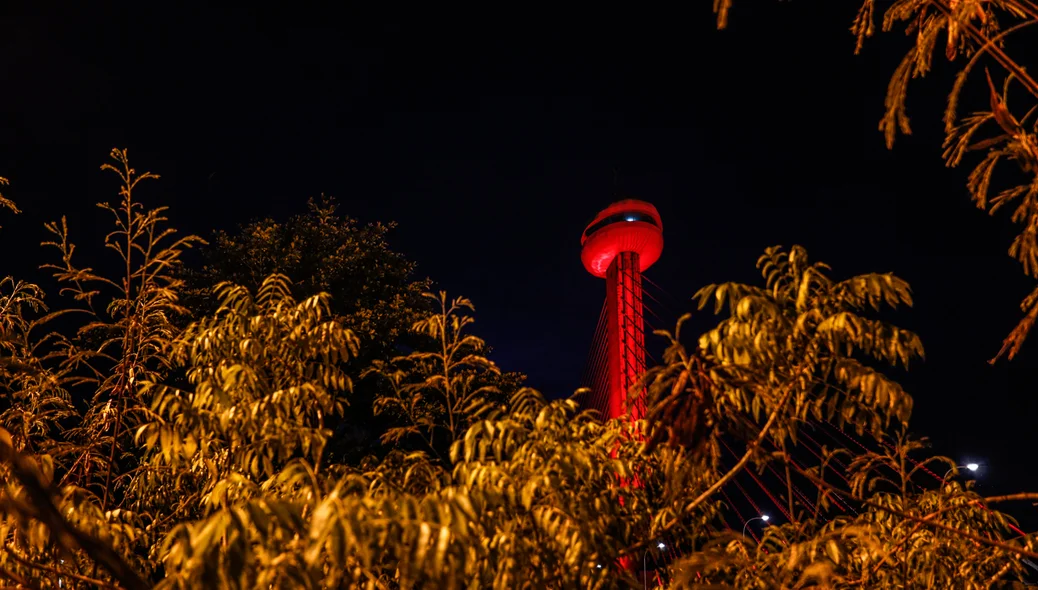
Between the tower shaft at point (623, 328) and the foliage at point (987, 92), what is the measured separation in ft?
17.4

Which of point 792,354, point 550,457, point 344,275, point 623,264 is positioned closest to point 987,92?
point 792,354

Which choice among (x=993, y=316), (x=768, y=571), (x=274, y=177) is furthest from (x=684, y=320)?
(x=993, y=316)

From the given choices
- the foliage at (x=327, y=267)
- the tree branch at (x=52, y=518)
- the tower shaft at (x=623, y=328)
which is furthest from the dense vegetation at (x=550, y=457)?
the foliage at (x=327, y=267)

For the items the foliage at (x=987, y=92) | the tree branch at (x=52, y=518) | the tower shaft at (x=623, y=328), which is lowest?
the tree branch at (x=52, y=518)

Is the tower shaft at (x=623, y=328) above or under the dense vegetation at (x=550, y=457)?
above

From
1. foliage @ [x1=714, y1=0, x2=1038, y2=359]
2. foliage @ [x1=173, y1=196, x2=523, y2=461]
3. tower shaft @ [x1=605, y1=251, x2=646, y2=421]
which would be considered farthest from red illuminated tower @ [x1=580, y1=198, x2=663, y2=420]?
foliage @ [x1=714, y1=0, x2=1038, y2=359]

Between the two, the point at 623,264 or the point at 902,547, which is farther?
the point at 623,264

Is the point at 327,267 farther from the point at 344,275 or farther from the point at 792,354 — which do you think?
the point at 792,354

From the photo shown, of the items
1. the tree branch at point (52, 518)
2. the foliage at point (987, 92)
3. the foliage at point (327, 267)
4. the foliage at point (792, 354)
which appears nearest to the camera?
the tree branch at point (52, 518)

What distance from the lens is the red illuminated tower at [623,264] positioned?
770 cm

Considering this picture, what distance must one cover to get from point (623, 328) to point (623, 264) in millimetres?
1251

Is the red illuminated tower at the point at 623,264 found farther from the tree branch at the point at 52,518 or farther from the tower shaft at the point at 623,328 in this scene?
the tree branch at the point at 52,518

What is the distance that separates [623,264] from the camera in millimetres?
8781

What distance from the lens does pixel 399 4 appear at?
12352 mm
